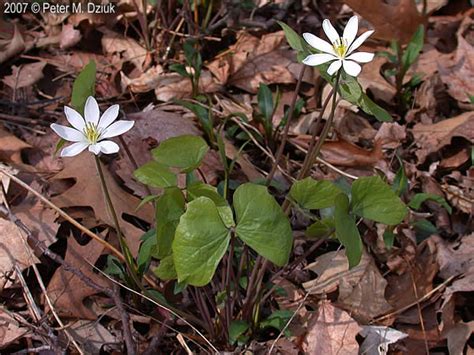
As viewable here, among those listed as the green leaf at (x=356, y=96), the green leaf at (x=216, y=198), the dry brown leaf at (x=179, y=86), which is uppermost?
the green leaf at (x=356, y=96)

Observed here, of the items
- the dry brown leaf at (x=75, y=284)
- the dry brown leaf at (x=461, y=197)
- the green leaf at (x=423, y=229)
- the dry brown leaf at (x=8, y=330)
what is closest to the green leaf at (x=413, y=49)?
the dry brown leaf at (x=461, y=197)

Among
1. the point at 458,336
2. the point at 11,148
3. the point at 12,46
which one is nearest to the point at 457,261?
the point at 458,336

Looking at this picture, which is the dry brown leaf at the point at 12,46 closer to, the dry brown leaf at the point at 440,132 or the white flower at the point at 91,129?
the white flower at the point at 91,129

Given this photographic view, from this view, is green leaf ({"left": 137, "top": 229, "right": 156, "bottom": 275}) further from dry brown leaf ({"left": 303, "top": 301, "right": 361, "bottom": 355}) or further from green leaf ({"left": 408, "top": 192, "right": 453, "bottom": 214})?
green leaf ({"left": 408, "top": 192, "right": 453, "bottom": 214})

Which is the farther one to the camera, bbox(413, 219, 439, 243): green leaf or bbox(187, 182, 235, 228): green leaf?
bbox(413, 219, 439, 243): green leaf

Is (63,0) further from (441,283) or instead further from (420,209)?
(441,283)

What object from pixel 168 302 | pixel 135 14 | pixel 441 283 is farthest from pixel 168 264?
pixel 135 14

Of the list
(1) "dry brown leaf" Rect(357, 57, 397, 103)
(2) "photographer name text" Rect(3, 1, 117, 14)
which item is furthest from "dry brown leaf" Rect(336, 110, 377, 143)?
(2) "photographer name text" Rect(3, 1, 117, 14)

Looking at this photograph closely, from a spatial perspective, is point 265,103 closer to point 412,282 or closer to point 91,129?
point 412,282
